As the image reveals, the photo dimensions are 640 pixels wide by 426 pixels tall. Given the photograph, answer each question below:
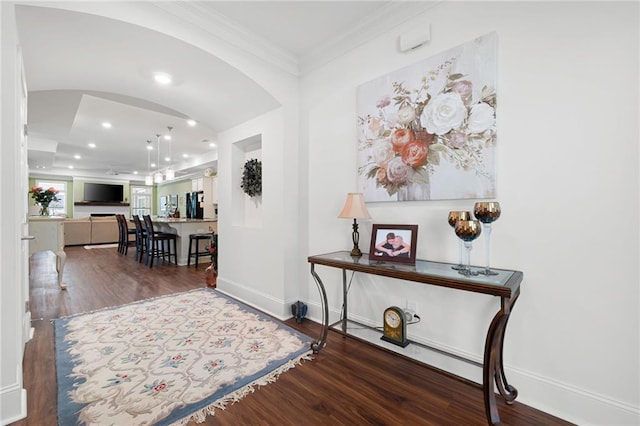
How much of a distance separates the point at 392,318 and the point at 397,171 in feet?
3.71

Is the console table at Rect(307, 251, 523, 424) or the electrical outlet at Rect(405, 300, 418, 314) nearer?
the console table at Rect(307, 251, 523, 424)

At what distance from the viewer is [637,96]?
1354mm

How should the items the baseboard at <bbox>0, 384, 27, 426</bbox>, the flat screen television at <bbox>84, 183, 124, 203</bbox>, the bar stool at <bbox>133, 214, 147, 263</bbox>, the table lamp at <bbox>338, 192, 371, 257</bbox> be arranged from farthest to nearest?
the flat screen television at <bbox>84, 183, 124, 203</bbox>, the bar stool at <bbox>133, 214, 147, 263</bbox>, the table lamp at <bbox>338, 192, 371, 257</bbox>, the baseboard at <bbox>0, 384, 27, 426</bbox>

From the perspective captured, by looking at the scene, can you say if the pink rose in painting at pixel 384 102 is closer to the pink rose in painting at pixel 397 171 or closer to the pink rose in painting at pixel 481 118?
the pink rose in painting at pixel 397 171

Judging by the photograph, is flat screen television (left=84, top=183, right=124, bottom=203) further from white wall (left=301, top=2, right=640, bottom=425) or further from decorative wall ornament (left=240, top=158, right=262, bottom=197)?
white wall (left=301, top=2, right=640, bottom=425)

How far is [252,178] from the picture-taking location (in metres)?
3.54

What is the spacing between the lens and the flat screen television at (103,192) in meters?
11.0

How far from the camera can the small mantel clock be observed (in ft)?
6.48

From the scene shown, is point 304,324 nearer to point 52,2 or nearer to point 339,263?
point 339,263

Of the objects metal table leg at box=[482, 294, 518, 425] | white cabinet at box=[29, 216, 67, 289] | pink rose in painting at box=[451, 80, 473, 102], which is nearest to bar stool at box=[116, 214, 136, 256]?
white cabinet at box=[29, 216, 67, 289]

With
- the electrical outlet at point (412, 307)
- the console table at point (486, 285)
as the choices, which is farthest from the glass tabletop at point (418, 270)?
the electrical outlet at point (412, 307)

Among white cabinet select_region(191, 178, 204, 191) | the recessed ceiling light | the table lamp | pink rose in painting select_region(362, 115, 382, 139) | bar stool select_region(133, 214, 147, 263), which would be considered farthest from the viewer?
white cabinet select_region(191, 178, 204, 191)

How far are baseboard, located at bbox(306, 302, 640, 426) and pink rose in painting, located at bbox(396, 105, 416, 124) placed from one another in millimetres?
1709

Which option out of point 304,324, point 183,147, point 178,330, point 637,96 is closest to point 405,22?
point 637,96
